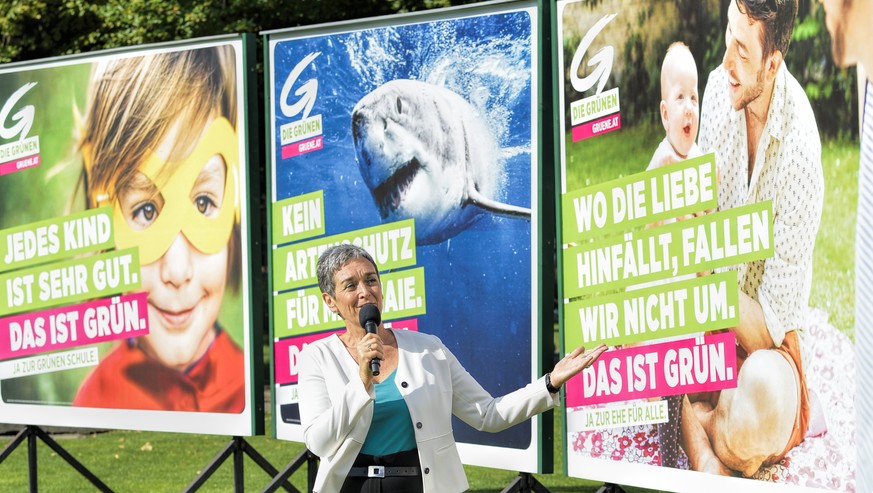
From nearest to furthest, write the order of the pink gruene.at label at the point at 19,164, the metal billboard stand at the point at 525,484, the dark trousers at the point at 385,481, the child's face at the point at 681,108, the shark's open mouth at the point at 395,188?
the dark trousers at the point at 385,481 < the child's face at the point at 681,108 < the metal billboard stand at the point at 525,484 < the shark's open mouth at the point at 395,188 < the pink gruene.at label at the point at 19,164

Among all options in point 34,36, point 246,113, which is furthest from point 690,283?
point 34,36

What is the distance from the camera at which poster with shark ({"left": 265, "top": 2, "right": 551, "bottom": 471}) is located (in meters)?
6.79

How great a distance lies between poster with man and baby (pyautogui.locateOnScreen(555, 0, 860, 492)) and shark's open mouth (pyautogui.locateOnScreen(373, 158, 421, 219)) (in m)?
0.96

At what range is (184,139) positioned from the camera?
322 inches

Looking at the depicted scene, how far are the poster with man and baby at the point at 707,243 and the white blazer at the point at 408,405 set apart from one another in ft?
3.84

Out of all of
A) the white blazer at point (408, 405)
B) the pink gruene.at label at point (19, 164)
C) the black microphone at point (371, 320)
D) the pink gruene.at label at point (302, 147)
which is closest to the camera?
the black microphone at point (371, 320)

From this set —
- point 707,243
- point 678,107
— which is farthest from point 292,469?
point 678,107

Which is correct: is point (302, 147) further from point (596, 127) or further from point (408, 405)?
point (408, 405)

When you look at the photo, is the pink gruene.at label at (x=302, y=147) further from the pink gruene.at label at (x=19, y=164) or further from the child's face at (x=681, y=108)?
the child's face at (x=681, y=108)

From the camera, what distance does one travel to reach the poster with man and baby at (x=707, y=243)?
5449 millimetres

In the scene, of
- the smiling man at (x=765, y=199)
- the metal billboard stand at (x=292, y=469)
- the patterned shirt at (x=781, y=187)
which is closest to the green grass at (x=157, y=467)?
the metal billboard stand at (x=292, y=469)

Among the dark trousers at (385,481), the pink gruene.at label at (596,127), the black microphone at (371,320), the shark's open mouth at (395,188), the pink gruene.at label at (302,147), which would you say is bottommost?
the dark trousers at (385,481)

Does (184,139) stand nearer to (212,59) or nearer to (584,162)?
(212,59)

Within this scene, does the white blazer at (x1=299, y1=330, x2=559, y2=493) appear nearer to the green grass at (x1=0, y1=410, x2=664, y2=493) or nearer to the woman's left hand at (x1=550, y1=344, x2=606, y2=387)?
the woman's left hand at (x1=550, y1=344, x2=606, y2=387)
